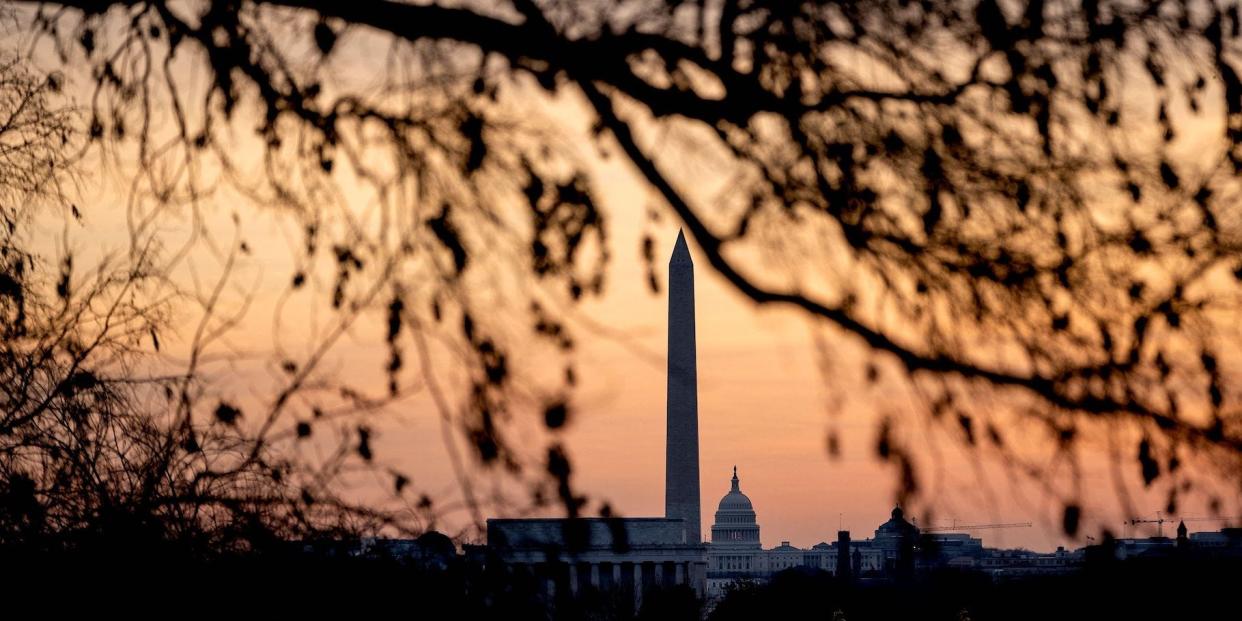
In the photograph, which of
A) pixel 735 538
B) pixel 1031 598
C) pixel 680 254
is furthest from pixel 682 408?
pixel 735 538

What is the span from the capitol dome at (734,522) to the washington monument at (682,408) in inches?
3313

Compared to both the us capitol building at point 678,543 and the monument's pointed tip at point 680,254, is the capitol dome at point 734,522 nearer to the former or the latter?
the us capitol building at point 678,543

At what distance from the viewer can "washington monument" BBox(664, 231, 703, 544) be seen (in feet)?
186

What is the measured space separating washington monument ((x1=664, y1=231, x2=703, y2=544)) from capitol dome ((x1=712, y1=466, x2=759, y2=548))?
276 ft

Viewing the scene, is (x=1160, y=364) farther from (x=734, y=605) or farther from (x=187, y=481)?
(x=734, y=605)

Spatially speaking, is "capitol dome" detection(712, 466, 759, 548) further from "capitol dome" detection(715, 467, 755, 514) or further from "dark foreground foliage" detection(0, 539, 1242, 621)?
"dark foreground foliage" detection(0, 539, 1242, 621)

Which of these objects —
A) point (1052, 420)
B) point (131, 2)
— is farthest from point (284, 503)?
point (1052, 420)

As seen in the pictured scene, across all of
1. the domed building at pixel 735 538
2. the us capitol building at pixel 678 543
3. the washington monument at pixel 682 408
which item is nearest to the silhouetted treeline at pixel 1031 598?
A: the us capitol building at pixel 678 543

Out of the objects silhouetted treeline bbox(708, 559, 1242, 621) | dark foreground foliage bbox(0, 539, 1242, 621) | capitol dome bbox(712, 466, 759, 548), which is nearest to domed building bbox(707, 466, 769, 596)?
capitol dome bbox(712, 466, 759, 548)

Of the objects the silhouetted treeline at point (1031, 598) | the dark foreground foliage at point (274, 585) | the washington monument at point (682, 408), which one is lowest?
the dark foreground foliage at point (274, 585)

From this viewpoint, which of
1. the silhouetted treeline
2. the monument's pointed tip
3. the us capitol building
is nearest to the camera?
the us capitol building

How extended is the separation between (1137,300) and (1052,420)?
1.39 feet

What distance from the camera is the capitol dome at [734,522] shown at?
14938cm

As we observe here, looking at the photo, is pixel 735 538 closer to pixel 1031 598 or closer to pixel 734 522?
pixel 734 522
